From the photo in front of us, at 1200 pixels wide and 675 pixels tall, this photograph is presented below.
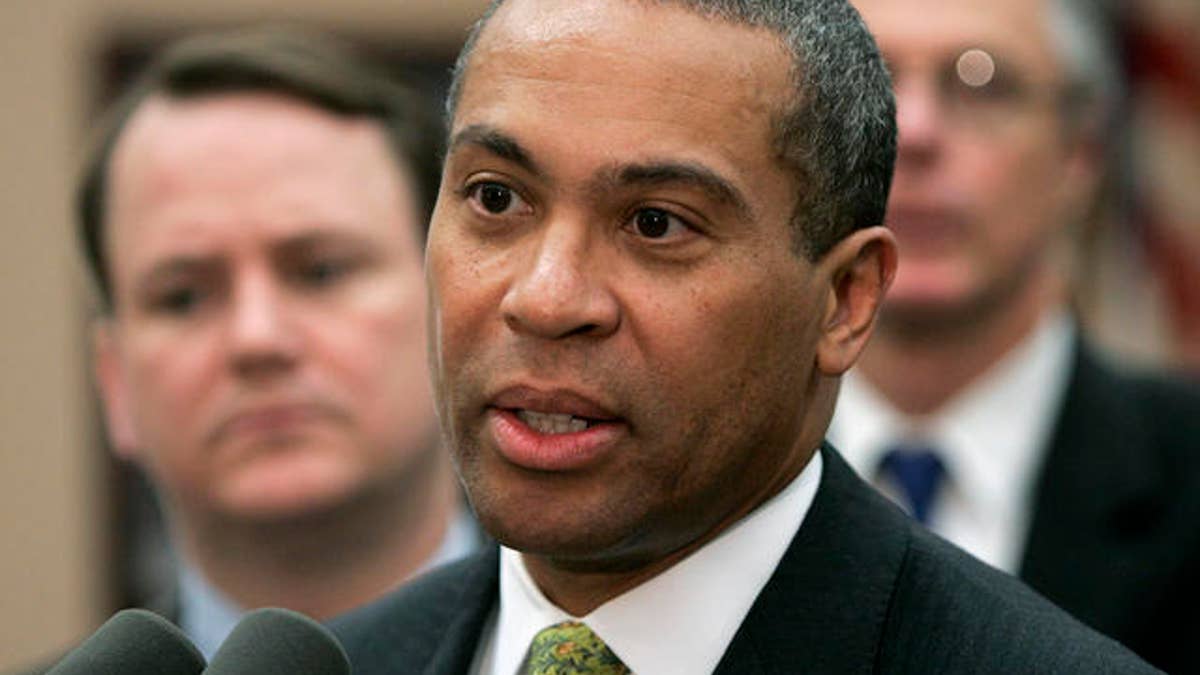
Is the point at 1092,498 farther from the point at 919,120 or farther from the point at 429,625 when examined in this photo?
the point at 429,625

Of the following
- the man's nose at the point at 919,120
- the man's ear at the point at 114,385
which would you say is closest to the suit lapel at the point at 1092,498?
the man's nose at the point at 919,120

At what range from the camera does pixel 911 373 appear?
5.42 meters

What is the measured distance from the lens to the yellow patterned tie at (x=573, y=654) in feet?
9.45

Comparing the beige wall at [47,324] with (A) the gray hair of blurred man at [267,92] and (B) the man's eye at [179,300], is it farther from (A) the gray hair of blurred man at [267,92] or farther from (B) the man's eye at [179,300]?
(B) the man's eye at [179,300]

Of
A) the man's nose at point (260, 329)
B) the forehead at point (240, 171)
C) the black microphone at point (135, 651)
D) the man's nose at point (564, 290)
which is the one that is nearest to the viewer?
the black microphone at point (135, 651)

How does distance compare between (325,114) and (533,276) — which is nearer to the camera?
(533,276)

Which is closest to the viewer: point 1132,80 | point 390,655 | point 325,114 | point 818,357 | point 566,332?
point 566,332

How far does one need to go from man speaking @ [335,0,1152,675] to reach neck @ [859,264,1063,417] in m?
2.41

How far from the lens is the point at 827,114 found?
286 centimetres

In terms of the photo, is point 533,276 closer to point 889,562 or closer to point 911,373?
point 889,562

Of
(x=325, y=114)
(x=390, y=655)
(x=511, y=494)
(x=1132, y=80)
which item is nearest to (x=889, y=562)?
(x=511, y=494)

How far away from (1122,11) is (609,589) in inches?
230

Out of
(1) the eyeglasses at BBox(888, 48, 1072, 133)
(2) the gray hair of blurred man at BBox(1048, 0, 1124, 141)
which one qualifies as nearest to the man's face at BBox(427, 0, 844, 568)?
(1) the eyeglasses at BBox(888, 48, 1072, 133)

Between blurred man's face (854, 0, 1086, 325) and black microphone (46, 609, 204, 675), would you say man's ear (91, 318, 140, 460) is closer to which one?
blurred man's face (854, 0, 1086, 325)
